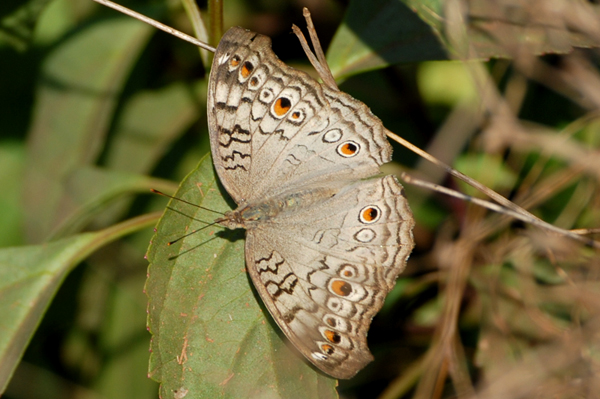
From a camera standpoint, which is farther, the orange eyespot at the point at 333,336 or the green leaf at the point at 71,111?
the green leaf at the point at 71,111

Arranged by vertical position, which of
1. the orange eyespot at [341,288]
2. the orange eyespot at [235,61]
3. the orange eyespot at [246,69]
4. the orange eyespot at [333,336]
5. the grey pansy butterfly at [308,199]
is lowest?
the orange eyespot at [333,336]

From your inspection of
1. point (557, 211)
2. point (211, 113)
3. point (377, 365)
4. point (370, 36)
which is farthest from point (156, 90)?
point (557, 211)

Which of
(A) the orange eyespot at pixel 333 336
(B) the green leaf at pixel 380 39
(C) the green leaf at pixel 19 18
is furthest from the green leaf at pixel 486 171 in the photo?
(C) the green leaf at pixel 19 18

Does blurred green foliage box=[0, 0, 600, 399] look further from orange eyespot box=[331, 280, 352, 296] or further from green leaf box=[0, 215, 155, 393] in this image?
orange eyespot box=[331, 280, 352, 296]

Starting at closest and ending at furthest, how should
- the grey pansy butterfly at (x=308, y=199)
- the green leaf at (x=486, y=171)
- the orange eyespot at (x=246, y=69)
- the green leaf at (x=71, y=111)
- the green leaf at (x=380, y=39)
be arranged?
the grey pansy butterfly at (x=308, y=199) → the orange eyespot at (x=246, y=69) → the green leaf at (x=380, y=39) → the green leaf at (x=71, y=111) → the green leaf at (x=486, y=171)

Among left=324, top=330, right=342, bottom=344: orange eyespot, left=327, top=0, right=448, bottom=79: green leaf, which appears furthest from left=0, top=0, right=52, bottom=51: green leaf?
left=324, top=330, right=342, bottom=344: orange eyespot

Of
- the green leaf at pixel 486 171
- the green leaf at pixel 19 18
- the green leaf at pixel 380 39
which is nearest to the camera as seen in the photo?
the green leaf at pixel 380 39

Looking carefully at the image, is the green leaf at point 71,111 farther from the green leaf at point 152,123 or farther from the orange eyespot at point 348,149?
the orange eyespot at point 348,149
